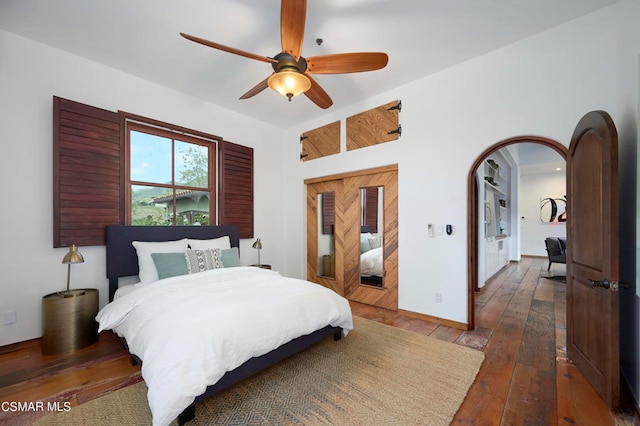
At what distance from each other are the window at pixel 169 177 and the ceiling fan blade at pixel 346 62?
2.47 m

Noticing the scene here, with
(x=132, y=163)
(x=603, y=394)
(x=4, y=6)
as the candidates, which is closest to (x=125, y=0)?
(x=4, y=6)

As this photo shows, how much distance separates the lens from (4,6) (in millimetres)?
2203

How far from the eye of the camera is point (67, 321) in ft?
7.98

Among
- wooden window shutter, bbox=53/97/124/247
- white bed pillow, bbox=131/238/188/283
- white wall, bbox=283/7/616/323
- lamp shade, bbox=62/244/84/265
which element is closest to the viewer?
white wall, bbox=283/7/616/323

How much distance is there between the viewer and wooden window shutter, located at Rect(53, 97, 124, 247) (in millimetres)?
2703

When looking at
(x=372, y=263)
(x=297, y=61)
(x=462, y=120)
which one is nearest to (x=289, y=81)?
(x=297, y=61)

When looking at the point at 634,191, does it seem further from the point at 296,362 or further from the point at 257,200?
the point at 257,200

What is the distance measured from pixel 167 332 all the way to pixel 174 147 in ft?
9.45

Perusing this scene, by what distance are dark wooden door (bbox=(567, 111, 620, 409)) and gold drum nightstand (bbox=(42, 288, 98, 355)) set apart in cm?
426

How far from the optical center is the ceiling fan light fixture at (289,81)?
2062 mm

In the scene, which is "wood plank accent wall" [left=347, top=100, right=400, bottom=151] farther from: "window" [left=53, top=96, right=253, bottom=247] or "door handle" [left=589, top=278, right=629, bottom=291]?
"door handle" [left=589, top=278, right=629, bottom=291]

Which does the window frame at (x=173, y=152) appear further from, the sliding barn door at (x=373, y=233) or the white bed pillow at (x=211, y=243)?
the sliding barn door at (x=373, y=233)

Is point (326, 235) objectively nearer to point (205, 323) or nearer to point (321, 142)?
point (321, 142)

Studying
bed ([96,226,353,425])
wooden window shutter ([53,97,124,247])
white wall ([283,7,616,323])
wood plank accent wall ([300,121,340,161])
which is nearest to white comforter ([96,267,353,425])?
bed ([96,226,353,425])
